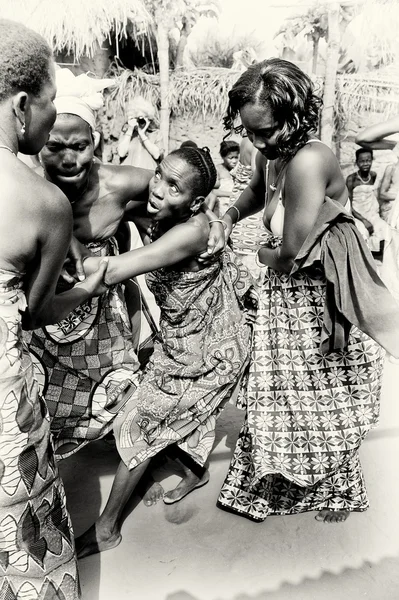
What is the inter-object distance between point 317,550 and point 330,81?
904cm

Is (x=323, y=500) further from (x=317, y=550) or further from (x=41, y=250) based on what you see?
(x=41, y=250)

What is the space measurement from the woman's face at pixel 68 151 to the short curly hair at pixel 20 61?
90cm

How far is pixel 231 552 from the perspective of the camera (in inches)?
95.3

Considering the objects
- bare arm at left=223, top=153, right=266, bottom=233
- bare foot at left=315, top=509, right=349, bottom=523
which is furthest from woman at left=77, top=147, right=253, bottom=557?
bare foot at left=315, top=509, right=349, bottom=523

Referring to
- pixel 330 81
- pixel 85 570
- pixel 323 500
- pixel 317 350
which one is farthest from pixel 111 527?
pixel 330 81

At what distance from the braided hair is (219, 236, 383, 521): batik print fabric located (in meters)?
0.41

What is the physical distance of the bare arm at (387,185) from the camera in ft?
28.0

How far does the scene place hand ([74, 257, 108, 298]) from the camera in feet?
6.32

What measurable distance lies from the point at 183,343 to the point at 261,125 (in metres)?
1.03

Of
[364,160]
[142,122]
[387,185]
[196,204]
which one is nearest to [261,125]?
[196,204]

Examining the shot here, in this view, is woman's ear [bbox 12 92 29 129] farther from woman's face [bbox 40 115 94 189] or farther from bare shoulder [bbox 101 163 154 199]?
bare shoulder [bbox 101 163 154 199]

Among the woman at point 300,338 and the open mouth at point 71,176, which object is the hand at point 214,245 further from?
the open mouth at point 71,176

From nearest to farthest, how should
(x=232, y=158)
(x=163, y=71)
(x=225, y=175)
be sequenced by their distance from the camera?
(x=232, y=158) → (x=225, y=175) → (x=163, y=71)

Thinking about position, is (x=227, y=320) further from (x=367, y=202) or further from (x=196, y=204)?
(x=367, y=202)
